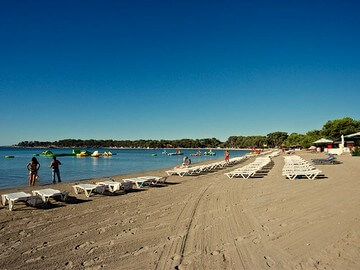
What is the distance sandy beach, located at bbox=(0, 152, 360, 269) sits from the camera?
414 centimetres

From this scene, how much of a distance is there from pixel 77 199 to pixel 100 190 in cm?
91

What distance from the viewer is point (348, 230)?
5359mm

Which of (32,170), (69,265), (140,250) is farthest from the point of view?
(32,170)

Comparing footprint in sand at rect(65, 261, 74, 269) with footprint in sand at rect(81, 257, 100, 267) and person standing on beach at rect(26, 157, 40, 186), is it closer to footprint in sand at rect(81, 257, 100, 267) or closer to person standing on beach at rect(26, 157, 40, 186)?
footprint in sand at rect(81, 257, 100, 267)

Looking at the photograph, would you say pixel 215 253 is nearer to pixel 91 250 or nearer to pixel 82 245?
pixel 91 250

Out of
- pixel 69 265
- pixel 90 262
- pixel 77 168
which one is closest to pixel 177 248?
pixel 90 262

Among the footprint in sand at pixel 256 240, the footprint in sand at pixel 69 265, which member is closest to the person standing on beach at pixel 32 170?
the footprint in sand at pixel 69 265

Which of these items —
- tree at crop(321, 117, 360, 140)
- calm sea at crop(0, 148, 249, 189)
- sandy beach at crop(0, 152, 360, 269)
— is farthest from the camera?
tree at crop(321, 117, 360, 140)

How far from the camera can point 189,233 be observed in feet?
17.7

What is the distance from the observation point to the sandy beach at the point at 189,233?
163 inches

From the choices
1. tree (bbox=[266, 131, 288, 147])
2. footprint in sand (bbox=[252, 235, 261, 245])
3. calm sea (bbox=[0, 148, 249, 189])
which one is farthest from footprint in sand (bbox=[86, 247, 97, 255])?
tree (bbox=[266, 131, 288, 147])

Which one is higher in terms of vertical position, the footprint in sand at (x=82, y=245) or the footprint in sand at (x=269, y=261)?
the footprint in sand at (x=82, y=245)

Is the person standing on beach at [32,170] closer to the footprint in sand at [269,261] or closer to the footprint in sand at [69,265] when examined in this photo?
the footprint in sand at [69,265]

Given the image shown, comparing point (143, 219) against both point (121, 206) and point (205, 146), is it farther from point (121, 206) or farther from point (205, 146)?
point (205, 146)
